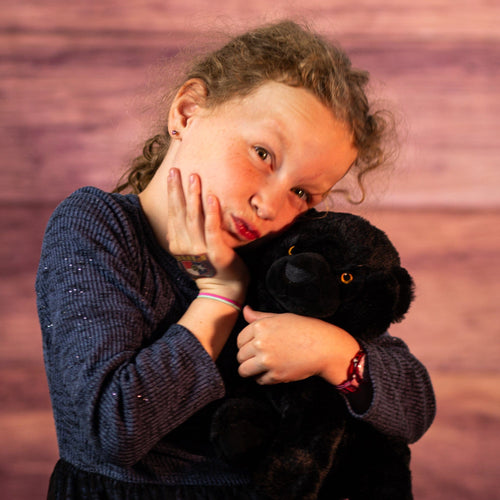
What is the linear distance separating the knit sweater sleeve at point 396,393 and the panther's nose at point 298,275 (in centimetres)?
14

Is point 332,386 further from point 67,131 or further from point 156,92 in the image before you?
point 67,131

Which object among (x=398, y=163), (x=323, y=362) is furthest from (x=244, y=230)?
(x=398, y=163)

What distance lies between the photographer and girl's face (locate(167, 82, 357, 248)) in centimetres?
66

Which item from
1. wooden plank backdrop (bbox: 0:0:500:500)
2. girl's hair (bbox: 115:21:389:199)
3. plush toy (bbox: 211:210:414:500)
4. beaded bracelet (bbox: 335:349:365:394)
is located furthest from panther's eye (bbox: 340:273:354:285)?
wooden plank backdrop (bbox: 0:0:500:500)

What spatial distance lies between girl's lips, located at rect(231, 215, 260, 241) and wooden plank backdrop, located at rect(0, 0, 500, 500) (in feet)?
1.44

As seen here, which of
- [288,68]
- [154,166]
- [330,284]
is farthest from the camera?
[154,166]

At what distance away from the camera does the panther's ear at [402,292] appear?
61 cm

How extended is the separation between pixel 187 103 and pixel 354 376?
0.40 metres

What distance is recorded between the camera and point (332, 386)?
646 mm

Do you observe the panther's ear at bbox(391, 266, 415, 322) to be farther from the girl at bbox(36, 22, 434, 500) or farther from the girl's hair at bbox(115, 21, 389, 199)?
the girl's hair at bbox(115, 21, 389, 199)

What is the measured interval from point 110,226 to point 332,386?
0.31 meters

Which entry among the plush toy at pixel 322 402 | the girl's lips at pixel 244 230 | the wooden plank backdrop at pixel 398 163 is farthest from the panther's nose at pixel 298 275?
the wooden plank backdrop at pixel 398 163

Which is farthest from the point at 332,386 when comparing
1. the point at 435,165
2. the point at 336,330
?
the point at 435,165

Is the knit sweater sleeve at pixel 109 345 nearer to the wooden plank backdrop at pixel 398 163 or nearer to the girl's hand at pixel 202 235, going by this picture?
the girl's hand at pixel 202 235
